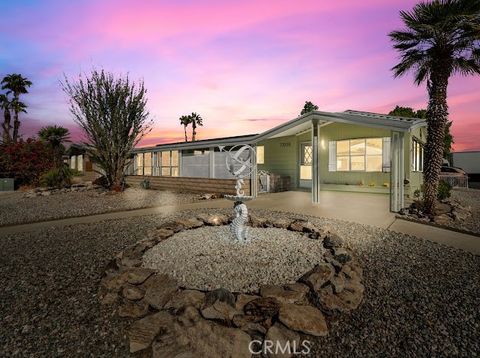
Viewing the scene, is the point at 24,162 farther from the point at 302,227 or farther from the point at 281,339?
→ the point at 281,339

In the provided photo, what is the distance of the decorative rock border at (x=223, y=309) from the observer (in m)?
2.50

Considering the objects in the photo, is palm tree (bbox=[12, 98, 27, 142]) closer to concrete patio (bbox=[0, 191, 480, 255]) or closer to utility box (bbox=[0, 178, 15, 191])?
utility box (bbox=[0, 178, 15, 191])

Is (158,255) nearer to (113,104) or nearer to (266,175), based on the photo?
(266,175)

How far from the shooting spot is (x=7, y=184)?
18.9 m

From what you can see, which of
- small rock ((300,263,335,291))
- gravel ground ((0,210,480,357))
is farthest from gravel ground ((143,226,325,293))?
gravel ground ((0,210,480,357))

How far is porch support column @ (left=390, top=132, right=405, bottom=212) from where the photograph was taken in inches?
313

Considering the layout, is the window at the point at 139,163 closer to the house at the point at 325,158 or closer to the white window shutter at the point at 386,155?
the house at the point at 325,158

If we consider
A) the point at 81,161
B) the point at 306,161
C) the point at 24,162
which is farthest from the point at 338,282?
the point at 81,161

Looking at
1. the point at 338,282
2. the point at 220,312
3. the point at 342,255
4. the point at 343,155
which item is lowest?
the point at 220,312

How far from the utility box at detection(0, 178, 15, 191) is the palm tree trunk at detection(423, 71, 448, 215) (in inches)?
928

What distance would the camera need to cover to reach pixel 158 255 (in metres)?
4.23

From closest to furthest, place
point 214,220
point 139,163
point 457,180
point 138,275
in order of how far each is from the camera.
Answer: point 138,275, point 214,220, point 457,180, point 139,163

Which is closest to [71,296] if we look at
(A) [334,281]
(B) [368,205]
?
(A) [334,281]

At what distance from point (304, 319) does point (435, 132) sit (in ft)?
24.7
